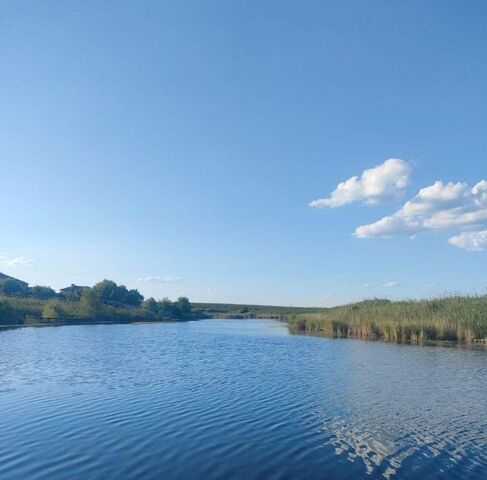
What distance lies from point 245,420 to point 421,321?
27.3 metres

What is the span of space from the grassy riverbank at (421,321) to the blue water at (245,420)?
32.9 ft

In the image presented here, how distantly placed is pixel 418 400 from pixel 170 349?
845 inches

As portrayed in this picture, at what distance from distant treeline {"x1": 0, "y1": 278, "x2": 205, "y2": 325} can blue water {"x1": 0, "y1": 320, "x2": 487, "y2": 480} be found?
4544 cm

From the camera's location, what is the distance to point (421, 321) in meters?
36.2

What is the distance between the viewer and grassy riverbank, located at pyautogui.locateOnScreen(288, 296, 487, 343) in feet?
109

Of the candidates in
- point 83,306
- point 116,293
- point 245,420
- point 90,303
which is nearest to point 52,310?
point 83,306

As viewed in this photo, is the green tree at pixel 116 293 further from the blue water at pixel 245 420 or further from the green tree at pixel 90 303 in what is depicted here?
the blue water at pixel 245 420

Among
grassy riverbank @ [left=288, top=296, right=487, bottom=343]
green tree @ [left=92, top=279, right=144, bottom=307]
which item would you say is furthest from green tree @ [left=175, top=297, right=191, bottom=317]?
grassy riverbank @ [left=288, top=296, right=487, bottom=343]

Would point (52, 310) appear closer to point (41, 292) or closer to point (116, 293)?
point (41, 292)

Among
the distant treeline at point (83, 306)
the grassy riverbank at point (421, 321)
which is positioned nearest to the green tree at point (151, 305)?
the distant treeline at point (83, 306)

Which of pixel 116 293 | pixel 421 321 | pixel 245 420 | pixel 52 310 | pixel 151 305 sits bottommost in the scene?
pixel 245 420

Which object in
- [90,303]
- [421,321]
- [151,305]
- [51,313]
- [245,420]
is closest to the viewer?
[245,420]

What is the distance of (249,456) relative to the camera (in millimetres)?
9844

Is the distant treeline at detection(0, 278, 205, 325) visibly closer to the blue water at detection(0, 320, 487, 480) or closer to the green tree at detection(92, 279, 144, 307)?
the green tree at detection(92, 279, 144, 307)
